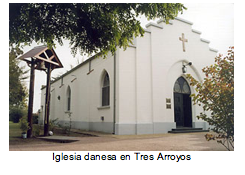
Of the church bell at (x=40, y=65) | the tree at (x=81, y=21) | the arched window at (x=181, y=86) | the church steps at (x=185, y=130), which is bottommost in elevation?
the church steps at (x=185, y=130)

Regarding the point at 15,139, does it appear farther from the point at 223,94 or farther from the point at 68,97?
the point at 68,97

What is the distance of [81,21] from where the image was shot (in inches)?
263

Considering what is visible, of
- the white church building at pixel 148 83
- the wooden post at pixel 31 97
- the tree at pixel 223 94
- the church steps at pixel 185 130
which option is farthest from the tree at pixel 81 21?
the church steps at pixel 185 130

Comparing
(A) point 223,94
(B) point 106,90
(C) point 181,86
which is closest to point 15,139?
(B) point 106,90

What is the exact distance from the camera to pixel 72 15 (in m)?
6.38

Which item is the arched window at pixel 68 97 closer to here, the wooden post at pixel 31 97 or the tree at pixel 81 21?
the wooden post at pixel 31 97

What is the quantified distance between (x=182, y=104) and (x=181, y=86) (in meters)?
1.10

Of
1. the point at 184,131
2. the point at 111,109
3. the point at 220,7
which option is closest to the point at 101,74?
the point at 111,109

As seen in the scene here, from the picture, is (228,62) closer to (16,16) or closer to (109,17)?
(109,17)

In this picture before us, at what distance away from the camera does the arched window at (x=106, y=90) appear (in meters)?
11.7

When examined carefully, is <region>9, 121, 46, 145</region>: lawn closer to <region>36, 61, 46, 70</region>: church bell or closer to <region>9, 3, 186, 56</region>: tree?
<region>36, 61, 46, 70</region>: church bell

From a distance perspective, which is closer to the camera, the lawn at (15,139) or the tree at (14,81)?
the tree at (14,81)

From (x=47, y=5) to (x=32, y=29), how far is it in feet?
2.97

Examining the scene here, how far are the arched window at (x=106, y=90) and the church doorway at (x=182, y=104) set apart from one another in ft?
13.0
